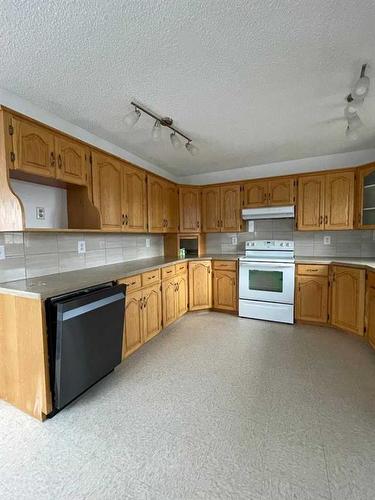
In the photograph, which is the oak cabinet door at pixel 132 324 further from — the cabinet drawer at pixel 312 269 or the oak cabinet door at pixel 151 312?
the cabinet drawer at pixel 312 269

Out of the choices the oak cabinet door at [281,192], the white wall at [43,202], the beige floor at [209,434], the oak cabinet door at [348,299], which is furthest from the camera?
the oak cabinet door at [281,192]

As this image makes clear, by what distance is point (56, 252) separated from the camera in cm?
228

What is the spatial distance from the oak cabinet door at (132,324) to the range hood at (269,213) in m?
2.02

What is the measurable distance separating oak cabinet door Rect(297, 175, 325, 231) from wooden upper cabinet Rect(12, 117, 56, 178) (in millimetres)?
2998

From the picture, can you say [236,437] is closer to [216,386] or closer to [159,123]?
[216,386]

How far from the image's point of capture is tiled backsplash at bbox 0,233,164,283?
1911 mm

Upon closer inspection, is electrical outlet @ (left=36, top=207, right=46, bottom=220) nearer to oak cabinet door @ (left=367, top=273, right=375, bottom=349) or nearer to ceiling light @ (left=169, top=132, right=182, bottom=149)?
ceiling light @ (left=169, top=132, right=182, bottom=149)

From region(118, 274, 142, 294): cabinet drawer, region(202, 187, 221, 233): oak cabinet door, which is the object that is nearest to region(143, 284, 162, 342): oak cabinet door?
region(118, 274, 142, 294): cabinet drawer

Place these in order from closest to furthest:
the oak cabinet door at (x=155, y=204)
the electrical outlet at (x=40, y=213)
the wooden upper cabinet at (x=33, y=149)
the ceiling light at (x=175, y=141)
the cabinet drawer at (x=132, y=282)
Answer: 1. the wooden upper cabinet at (x=33, y=149)
2. the electrical outlet at (x=40, y=213)
3. the cabinet drawer at (x=132, y=282)
4. the ceiling light at (x=175, y=141)
5. the oak cabinet door at (x=155, y=204)

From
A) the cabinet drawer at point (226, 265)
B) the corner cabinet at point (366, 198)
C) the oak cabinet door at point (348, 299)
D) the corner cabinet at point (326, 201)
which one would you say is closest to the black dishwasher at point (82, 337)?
the cabinet drawer at point (226, 265)

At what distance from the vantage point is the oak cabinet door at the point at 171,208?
138 inches

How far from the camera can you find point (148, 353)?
8.12 feet

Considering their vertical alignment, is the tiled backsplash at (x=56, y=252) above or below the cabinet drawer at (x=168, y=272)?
above

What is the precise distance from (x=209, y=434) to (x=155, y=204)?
8.38ft
